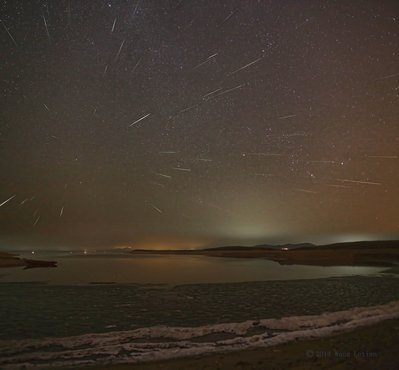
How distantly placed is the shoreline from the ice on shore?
0.55 metres

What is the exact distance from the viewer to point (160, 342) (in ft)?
38.2

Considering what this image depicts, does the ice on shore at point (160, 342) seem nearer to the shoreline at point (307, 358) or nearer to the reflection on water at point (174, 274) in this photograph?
the shoreline at point (307, 358)

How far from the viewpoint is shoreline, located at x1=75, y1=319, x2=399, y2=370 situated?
8531 mm

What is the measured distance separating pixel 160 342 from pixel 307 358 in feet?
15.7

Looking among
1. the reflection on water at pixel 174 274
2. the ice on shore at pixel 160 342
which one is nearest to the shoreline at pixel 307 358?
the ice on shore at pixel 160 342

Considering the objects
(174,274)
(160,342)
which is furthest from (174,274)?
(160,342)

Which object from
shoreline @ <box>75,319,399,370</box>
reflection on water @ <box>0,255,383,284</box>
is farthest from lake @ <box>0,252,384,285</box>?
shoreline @ <box>75,319,399,370</box>

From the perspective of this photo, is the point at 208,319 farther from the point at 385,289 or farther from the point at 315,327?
the point at 385,289

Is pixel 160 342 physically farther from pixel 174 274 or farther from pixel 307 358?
pixel 174 274

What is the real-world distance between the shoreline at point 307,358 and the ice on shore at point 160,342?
0.55 meters

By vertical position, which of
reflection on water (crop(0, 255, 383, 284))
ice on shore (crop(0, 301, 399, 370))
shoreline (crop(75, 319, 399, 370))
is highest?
shoreline (crop(75, 319, 399, 370))

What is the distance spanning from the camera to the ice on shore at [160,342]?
10.1 m

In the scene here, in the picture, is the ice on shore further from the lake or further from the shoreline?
Result: the lake

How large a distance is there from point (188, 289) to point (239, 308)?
8318 millimetres
